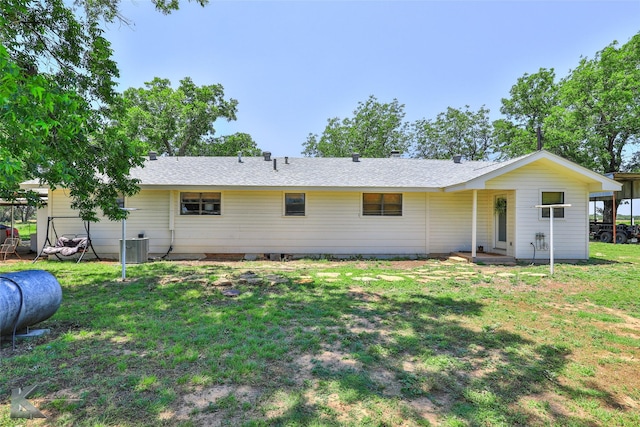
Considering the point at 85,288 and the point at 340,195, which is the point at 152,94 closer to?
the point at 340,195

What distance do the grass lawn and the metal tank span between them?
27cm

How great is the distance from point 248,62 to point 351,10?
4.81m

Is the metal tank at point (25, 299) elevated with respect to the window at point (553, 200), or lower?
lower

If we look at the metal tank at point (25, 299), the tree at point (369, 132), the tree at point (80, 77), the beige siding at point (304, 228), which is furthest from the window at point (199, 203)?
the tree at point (369, 132)

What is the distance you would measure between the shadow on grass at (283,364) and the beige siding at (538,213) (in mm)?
6029

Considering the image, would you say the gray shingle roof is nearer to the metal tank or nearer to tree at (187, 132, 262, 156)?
the metal tank

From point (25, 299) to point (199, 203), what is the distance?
289 inches

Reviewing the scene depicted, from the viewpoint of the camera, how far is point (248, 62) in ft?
40.6

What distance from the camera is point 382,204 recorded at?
1088 centimetres

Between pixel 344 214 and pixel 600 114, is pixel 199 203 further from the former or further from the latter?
pixel 600 114

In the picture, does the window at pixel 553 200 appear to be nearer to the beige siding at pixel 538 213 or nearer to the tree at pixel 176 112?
the beige siding at pixel 538 213

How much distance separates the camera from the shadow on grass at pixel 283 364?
7.55ft

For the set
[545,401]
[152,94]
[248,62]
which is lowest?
[545,401]

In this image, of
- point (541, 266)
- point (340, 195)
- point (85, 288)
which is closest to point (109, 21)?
point (85, 288)
